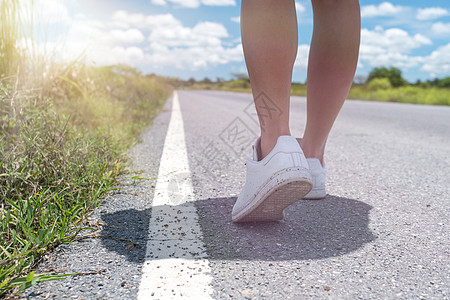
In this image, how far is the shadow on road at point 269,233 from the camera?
1364 mm

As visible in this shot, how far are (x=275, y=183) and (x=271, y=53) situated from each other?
523mm

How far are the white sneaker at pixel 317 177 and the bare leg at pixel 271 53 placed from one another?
1.25 ft

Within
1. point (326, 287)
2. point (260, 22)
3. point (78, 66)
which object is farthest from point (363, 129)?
point (326, 287)

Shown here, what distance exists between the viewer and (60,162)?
6.27 feet

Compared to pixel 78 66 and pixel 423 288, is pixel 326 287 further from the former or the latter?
pixel 78 66

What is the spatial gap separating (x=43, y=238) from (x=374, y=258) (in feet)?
3.73

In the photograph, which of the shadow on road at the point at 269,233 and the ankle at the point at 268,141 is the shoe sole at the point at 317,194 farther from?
the ankle at the point at 268,141

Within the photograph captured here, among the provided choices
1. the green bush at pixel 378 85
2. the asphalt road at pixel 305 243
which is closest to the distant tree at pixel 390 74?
the green bush at pixel 378 85

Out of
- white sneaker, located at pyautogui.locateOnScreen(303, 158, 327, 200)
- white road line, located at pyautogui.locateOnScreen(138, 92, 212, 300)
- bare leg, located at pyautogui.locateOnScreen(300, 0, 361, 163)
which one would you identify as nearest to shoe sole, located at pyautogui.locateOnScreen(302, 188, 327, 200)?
white sneaker, located at pyautogui.locateOnScreen(303, 158, 327, 200)

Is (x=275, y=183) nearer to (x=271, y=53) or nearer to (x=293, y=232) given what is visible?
(x=293, y=232)

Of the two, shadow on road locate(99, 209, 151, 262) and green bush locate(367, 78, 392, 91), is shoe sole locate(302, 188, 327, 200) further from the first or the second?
green bush locate(367, 78, 392, 91)

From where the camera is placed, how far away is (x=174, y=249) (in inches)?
54.0

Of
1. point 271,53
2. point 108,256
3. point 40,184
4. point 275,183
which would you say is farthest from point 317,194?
point 40,184

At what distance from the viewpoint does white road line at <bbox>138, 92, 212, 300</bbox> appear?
111cm
